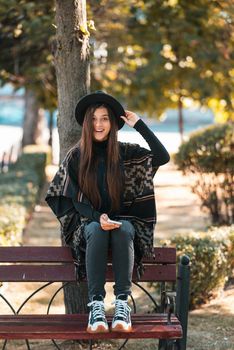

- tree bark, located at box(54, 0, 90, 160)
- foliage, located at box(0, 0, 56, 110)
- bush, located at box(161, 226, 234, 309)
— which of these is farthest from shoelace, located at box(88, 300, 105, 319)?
foliage, located at box(0, 0, 56, 110)

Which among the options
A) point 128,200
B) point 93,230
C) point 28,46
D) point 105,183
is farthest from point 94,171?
point 28,46

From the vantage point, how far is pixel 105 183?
455cm

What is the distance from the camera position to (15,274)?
4.62 m

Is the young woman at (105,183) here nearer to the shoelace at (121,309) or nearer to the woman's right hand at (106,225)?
the woman's right hand at (106,225)

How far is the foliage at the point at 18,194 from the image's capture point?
24.1ft

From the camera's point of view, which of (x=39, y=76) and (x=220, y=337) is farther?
(x=39, y=76)

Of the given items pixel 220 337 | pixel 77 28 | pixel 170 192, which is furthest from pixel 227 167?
pixel 170 192

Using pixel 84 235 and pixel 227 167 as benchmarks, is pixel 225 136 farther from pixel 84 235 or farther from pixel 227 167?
pixel 84 235

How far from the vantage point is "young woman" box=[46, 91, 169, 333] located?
14.7ft

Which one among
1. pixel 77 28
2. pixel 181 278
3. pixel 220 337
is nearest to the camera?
pixel 181 278

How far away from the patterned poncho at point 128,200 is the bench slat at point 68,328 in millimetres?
398

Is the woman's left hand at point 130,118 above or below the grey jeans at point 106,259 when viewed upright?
above

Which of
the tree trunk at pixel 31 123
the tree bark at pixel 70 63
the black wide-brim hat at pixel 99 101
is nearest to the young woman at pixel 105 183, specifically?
the black wide-brim hat at pixel 99 101

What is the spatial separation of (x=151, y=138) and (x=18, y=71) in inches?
375
